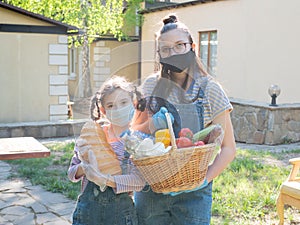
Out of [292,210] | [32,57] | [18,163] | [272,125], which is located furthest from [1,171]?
[272,125]

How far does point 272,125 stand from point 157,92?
6976 mm

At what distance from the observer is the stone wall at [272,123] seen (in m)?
8.40

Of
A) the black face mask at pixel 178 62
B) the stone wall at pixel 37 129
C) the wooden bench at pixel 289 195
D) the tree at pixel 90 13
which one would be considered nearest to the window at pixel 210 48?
the tree at pixel 90 13

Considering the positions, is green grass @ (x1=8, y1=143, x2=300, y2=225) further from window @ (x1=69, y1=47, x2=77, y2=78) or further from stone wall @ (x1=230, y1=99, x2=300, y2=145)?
stone wall @ (x1=230, y1=99, x2=300, y2=145)

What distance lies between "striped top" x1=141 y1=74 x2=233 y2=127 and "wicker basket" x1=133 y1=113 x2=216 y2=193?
164mm

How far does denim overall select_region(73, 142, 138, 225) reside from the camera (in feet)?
6.36

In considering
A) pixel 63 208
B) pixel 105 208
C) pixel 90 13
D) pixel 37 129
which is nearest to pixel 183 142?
pixel 105 208

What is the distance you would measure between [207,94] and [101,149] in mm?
467

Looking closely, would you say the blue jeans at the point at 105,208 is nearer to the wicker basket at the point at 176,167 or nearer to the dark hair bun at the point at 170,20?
the wicker basket at the point at 176,167

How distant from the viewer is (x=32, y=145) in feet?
10.9

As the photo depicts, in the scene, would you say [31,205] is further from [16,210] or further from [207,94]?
[207,94]

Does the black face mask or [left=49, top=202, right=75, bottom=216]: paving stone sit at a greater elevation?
the black face mask

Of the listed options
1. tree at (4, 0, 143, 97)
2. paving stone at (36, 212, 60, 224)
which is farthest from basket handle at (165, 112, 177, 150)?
tree at (4, 0, 143, 97)

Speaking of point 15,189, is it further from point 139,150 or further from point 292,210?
point 139,150
